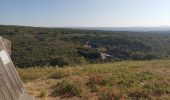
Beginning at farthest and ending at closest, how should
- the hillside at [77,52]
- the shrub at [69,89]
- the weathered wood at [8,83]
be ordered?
the hillside at [77,52]
the shrub at [69,89]
the weathered wood at [8,83]

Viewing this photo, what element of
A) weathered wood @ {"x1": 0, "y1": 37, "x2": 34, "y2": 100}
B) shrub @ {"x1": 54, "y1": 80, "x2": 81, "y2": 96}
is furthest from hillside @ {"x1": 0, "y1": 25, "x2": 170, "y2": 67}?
weathered wood @ {"x1": 0, "y1": 37, "x2": 34, "y2": 100}

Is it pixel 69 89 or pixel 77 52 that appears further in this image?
pixel 77 52

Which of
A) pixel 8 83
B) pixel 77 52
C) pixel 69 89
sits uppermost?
pixel 8 83

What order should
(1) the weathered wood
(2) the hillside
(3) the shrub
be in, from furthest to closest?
1. (2) the hillside
2. (3) the shrub
3. (1) the weathered wood

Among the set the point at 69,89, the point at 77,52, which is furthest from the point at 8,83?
the point at 77,52

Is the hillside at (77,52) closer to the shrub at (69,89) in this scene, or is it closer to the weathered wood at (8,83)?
the shrub at (69,89)

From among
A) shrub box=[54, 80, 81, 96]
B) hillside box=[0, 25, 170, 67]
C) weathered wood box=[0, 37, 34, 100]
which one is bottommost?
hillside box=[0, 25, 170, 67]

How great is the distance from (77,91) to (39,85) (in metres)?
2.08

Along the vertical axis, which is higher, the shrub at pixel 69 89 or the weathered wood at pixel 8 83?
the weathered wood at pixel 8 83

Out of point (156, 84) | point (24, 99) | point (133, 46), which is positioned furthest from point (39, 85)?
point (133, 46)

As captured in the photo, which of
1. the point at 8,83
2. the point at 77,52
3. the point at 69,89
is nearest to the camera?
the point at 8,83

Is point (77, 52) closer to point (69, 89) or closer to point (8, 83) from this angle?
point (69, 89)

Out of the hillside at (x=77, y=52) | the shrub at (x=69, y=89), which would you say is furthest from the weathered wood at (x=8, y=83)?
the hillside at (x=77, y=52)

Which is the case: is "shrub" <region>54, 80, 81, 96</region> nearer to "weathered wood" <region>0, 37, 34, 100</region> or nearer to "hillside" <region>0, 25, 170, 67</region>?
"weathered wood" <region>0, 37, 34, 100</region>
